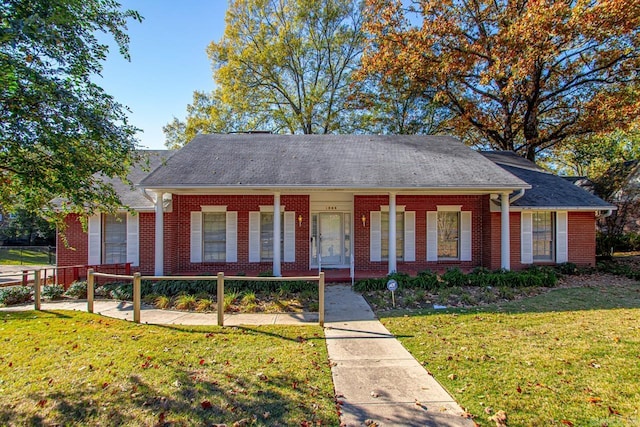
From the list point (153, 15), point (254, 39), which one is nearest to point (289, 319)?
point (153, 15)

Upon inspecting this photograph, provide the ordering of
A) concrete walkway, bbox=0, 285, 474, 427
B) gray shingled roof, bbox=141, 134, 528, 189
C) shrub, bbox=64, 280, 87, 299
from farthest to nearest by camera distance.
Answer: gray shingled roof, bbox=141, 134, 528, 189
shrub, bbox=64, 280, 87, 299
concrete walkway, bbox=0, 285, 474, 427

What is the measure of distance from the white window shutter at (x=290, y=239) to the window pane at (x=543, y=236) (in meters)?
8.91

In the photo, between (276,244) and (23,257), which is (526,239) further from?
(23,257)

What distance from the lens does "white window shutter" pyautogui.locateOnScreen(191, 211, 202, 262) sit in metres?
12.6

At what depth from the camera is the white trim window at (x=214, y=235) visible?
12680 mm

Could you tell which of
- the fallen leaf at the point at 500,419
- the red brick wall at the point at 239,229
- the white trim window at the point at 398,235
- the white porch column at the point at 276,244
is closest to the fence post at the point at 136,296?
the white porch column at the point at 276,244

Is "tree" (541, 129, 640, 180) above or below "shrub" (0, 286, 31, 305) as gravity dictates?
above

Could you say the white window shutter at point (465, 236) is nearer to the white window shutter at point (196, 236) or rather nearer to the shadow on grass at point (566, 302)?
the shadow on grass at point (566, 302)

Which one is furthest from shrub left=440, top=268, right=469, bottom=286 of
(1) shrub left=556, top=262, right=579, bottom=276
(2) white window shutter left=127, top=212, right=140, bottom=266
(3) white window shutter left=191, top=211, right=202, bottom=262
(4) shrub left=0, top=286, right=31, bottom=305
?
(4) shrub left=0, top=286, right=31, bottom=305

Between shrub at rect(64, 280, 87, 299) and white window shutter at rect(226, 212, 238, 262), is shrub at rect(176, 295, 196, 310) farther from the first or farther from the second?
white window shutter at rect(226, 212, 238, 262)

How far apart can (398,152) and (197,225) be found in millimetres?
7863

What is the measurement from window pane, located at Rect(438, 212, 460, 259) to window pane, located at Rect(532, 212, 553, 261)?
283cm

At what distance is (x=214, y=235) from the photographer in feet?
42.3

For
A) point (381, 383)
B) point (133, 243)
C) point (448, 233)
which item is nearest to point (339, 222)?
point (448, 233)
